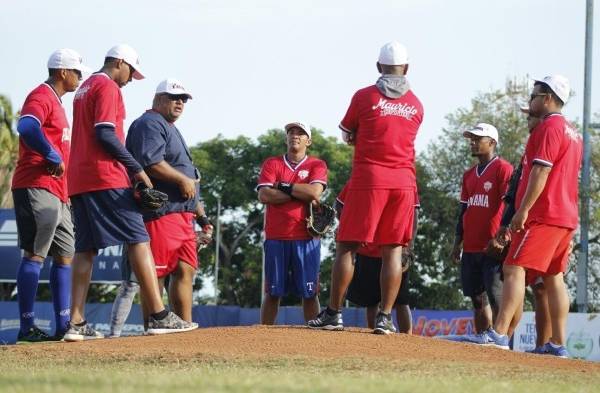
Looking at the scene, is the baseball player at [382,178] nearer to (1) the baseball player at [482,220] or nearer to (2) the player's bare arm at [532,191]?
(2) the player's bare arm at [532,191]

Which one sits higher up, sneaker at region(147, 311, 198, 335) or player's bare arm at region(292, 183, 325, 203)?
player's bare arm at region(292, 183, 325, 203)

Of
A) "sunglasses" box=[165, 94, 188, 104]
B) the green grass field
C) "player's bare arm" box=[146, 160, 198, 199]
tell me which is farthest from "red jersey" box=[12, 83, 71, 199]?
the green grass field

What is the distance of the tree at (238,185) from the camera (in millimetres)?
77812

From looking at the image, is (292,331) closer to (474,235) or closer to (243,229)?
(474,235)

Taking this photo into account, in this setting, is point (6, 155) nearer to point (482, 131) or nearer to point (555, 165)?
point (482, 131)

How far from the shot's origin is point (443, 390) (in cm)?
684

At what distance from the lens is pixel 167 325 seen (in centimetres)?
1066

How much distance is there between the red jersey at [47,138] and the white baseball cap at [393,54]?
2936mm

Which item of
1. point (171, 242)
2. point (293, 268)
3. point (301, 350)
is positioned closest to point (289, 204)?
point (293, 268)

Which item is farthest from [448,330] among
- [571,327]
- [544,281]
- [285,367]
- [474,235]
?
[285,367]

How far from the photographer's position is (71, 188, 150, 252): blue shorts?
10.3 metres

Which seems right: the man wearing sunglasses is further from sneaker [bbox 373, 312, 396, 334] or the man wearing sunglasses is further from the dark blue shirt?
sneaker [bbox 373, 312, 396, 334]

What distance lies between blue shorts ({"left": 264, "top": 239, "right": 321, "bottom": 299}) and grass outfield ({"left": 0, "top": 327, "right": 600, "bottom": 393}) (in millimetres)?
2029

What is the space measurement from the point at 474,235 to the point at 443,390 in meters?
6.88
